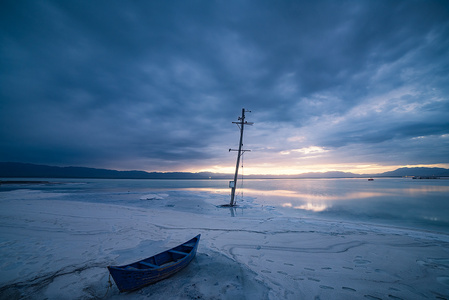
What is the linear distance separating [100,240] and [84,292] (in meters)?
4.65

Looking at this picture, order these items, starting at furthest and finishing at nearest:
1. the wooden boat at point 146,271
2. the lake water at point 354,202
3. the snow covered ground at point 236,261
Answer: the lake water at point 354,202
the snow covered ground at point 236,261
the wooden boat at point 146,271

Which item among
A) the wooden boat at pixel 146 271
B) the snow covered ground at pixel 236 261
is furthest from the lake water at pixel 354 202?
the wooden boat at pixel 146 271

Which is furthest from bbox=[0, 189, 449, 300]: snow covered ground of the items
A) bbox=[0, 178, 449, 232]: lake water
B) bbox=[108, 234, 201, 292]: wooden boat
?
bbox=[0, 178, 449, 232]: lake water

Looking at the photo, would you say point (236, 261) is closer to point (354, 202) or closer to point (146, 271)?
point (146, 271)

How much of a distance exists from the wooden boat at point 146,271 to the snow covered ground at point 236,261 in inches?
8.9

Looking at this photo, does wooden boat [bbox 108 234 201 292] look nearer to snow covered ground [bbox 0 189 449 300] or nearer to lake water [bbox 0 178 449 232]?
snow covered ground [bbox 0 189 449 300]

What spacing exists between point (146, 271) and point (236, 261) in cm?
341

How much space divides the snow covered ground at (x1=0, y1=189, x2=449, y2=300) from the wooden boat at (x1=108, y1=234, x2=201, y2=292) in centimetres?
22

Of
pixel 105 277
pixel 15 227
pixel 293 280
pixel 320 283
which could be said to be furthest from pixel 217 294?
pixel 15 227

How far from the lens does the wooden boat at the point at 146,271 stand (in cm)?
443

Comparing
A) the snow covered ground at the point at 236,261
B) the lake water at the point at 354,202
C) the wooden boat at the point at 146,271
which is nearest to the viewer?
the wooden boat at the point at 146,271

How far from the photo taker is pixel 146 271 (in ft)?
15.4

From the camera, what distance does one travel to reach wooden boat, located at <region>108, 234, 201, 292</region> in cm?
443

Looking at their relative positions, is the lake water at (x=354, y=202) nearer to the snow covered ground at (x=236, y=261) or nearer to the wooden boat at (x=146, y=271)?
the snow covered ground at (x=236, y=261)
